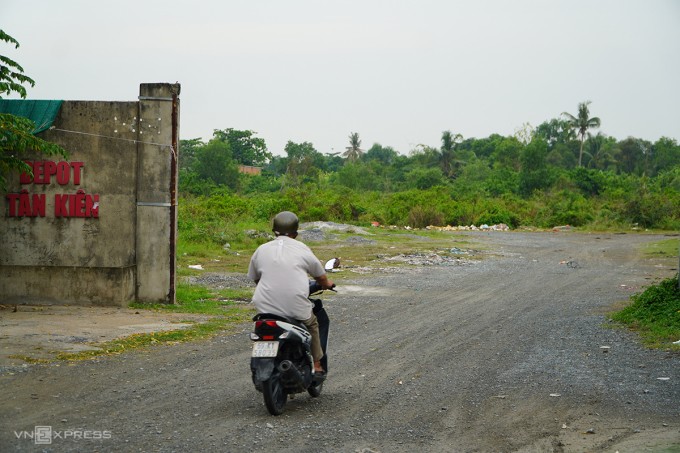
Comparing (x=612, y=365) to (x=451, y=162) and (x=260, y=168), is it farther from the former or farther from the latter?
(x=260, y=168)

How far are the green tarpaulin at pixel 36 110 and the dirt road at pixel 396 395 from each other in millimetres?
5271

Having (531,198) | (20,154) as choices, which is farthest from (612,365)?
(531,198)

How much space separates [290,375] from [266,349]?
38cm

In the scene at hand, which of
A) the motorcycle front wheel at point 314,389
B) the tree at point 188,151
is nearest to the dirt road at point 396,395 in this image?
the motorcycle front wheel at point 314,389

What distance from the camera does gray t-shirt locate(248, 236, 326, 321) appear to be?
23.5 feet

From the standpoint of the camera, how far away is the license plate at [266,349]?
678 centimetres

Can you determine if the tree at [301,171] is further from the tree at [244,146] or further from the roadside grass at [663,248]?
the roadside grass at [663,248]

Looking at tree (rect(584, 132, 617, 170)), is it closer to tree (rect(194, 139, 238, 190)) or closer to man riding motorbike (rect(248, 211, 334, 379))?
tree (rect(194, 139, 238, 190))

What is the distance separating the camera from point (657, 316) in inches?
489

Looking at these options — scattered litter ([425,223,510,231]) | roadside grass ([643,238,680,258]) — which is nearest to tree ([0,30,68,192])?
roadside grass ([643,238,680,258])

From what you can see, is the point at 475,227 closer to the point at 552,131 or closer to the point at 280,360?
the point at 280,360

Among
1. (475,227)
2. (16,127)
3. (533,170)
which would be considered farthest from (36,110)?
(533,170)

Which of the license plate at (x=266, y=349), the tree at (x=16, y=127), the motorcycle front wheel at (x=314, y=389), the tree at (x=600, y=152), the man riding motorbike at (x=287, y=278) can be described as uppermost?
the tree at (x=600, y=152)

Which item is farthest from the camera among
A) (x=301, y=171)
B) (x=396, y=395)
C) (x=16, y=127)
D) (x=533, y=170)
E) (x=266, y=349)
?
(x=301, y=171)
